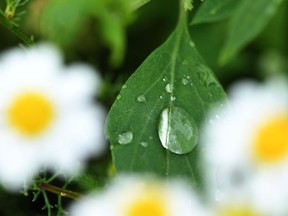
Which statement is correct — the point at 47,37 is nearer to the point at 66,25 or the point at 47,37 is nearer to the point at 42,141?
the point at 66,25

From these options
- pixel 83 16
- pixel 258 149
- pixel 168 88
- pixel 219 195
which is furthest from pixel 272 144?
pixel 83 16

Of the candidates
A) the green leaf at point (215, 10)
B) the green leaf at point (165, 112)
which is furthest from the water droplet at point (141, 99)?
the green leaf at point (215, 10)

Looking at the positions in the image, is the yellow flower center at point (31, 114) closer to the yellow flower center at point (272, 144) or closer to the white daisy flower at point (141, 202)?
the white daisy flower at point (141, 202)

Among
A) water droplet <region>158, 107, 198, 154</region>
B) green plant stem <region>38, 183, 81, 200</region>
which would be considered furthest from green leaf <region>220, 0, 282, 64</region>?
green plant stem <region>38, 183, 81, 200</region>

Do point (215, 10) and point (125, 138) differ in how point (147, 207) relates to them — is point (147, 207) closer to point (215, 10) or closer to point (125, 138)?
point (125, 138)

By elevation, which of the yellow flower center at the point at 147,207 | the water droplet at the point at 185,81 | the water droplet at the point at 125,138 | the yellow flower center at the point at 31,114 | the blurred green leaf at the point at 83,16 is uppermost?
the blurred green leaf at the point at 83,16

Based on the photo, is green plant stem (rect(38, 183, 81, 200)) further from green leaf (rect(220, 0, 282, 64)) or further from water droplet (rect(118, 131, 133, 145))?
green leaf (rect(220, 0, 282, 64))
